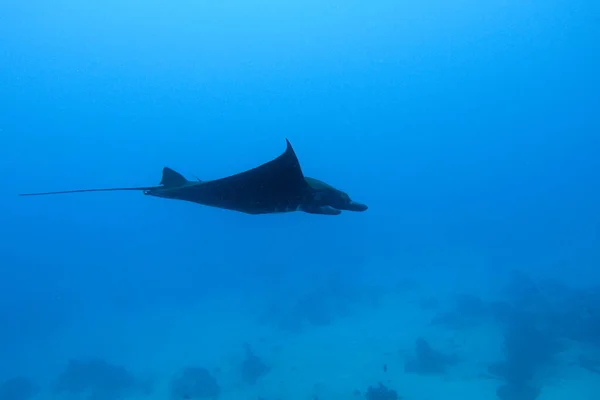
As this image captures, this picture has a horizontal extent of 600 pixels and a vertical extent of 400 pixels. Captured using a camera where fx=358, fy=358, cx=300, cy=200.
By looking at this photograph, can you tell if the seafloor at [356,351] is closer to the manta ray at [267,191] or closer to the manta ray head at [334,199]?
the manta ray head at [334,199]

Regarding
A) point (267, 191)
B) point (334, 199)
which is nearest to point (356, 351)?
point (334, 199)

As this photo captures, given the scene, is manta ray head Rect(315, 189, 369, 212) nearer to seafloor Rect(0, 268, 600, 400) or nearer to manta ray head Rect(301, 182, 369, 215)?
manta ray head Rect(301, 182, 369, 215)

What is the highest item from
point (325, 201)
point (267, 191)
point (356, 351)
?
point (356, 351)

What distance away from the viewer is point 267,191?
432 centimetres

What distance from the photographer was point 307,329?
23.2 m

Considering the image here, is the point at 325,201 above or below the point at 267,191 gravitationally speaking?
above

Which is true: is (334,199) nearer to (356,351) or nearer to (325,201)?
(325,201)

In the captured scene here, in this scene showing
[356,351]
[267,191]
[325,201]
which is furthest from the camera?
[356,351]

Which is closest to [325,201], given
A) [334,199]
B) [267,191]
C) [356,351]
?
[334,199]

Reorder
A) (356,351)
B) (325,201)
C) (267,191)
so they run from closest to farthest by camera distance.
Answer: (267,191)
(325,201)
(356,351)

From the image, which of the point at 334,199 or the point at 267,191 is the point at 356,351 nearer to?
the point at 334,199

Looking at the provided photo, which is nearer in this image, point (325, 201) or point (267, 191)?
point (267, 191)

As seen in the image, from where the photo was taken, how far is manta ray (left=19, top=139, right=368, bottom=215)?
399 cm

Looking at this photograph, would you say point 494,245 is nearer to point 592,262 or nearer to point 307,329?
point 592,262
